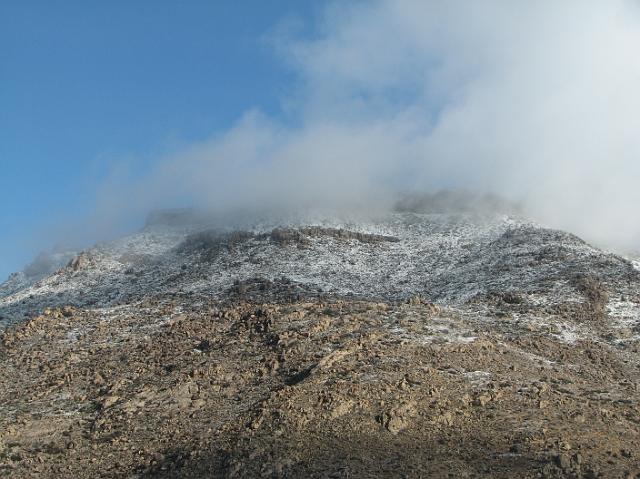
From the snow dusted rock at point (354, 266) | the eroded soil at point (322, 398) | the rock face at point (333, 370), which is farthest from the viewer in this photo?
the snow dusted rock at point (354, 266)

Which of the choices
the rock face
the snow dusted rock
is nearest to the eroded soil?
the rock face

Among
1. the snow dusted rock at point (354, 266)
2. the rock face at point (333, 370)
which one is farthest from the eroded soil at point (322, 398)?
the snow dusted rock at point (354, 266)

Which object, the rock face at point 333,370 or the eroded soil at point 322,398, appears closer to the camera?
the eroded soil at point 322,398

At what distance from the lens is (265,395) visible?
19.5m

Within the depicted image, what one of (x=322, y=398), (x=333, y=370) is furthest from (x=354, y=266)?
(x=322, y=398)

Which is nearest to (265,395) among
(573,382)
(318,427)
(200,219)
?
(318,427)

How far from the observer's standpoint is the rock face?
1611cm

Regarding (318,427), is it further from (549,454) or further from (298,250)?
(298,250)

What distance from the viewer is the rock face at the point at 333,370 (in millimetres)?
16109

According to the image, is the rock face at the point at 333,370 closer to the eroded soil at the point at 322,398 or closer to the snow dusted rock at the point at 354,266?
the eroded soil at the point at 322,398

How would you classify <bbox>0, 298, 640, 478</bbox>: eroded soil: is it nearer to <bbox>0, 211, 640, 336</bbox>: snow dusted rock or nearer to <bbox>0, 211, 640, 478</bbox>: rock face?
<bbox>0, 211, 640, 478</bbox>: rock face

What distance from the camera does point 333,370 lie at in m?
20.1

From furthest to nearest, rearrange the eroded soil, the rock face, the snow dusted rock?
the snow dusted rock < the rock face < the eroded soil

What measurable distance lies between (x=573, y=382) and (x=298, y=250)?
2216 centimetres
